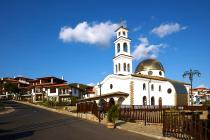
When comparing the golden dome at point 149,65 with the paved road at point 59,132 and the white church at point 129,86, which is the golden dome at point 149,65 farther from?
the paved road at point 59,132

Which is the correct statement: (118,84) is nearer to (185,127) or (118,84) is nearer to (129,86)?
(129,86)

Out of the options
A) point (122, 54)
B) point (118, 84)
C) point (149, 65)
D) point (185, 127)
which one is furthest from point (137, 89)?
point (185, 127)

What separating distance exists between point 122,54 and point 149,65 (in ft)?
50.3

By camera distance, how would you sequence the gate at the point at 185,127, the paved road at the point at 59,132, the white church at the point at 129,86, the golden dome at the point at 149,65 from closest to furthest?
the gate at the point at 185,127 < the paved road at the point at 59,132 < the white church at the point at 129,86 < the golden dome at the point at 149,65

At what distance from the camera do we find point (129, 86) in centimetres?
5756

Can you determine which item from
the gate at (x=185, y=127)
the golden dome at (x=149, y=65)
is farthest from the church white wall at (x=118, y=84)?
the gate at (x=185, y=127)

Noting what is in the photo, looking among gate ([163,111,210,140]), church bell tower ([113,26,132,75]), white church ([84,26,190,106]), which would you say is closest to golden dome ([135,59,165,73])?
white church ([84,26,190,106])

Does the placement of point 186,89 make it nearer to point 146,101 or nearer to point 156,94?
point 156,94

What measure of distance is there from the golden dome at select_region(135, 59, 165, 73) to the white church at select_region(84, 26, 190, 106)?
4988mm

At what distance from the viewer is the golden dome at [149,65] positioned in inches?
2825

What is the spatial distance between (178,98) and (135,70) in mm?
13356

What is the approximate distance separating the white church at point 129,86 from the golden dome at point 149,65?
4.99m

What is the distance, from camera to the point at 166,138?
15469mm

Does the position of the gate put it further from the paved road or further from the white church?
the white church
